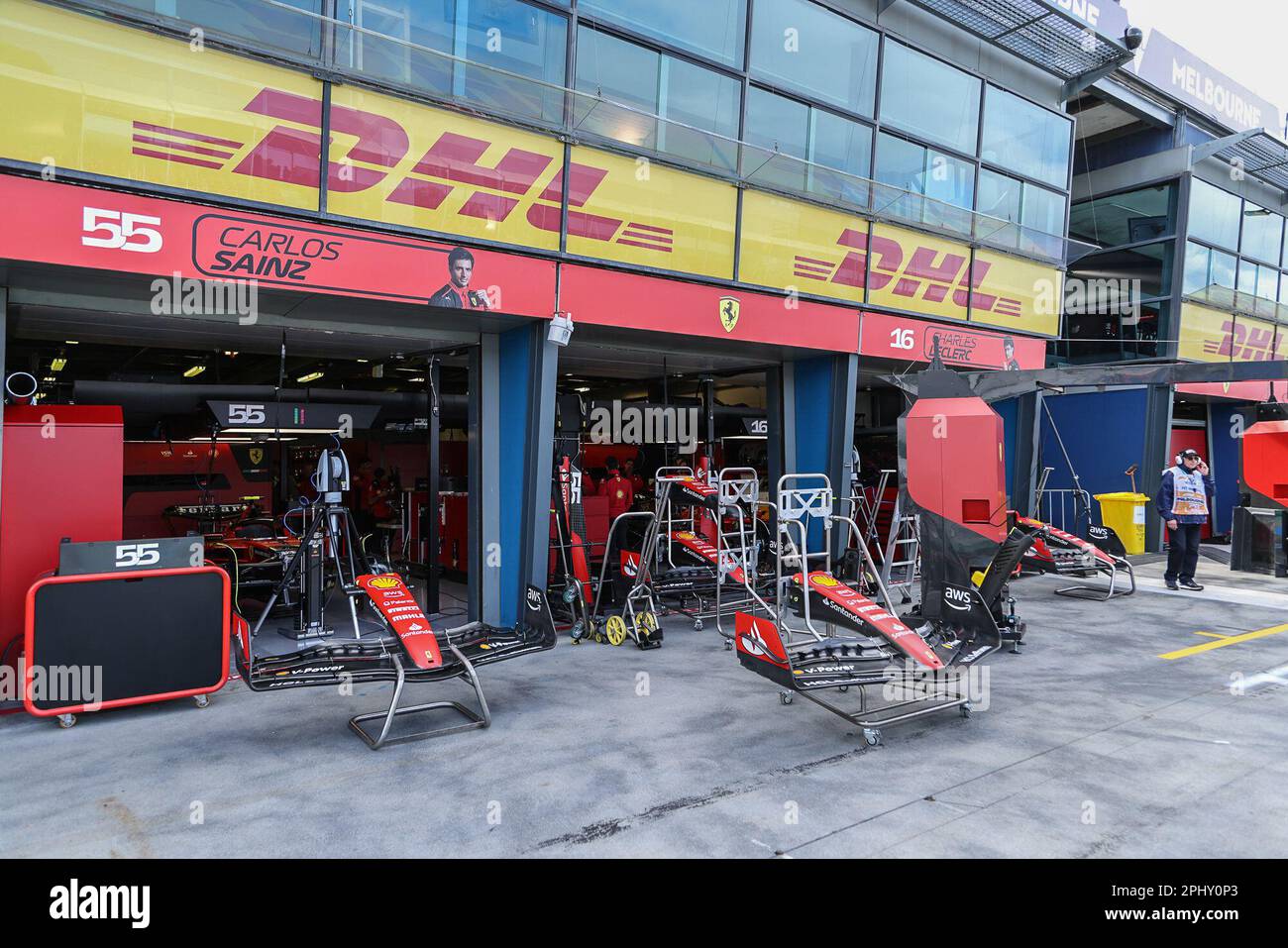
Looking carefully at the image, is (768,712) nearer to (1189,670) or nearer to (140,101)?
(1189,670)

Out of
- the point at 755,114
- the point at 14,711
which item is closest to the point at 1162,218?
the point at 755,114

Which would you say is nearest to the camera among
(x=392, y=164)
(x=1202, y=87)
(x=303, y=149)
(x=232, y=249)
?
(x=232, y=249)

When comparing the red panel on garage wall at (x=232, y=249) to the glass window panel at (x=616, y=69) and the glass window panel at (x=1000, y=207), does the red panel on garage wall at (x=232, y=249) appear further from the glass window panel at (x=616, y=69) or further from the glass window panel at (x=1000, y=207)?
the glass window panel at (x=1000, y=207)

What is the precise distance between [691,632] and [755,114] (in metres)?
5.99

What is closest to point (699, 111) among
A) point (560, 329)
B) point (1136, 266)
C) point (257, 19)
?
point (560, 329)

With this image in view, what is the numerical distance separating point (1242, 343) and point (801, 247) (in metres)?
13.7

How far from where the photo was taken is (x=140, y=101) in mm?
5465

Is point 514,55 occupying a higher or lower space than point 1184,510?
higher

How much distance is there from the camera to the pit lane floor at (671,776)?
3475 mm

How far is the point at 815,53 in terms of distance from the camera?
9539mm

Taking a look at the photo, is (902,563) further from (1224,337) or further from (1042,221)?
(1224,337)

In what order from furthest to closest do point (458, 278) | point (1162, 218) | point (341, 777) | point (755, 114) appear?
1. point (1162, 218)
2. point (755, 114)
3. point (458, 278)
4. point (341, 777)

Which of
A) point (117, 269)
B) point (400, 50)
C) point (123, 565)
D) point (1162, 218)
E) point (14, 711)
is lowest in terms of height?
point (14, 711)

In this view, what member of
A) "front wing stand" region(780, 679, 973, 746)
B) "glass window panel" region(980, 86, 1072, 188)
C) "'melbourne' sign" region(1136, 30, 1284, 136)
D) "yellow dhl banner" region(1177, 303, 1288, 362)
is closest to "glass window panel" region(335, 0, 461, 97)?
"front wing stand" region(780, 679, 973, 746)
